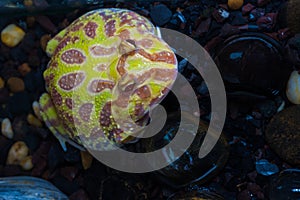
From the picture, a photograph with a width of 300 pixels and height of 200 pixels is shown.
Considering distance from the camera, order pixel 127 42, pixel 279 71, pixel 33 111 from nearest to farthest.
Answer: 1. pixel 127 42
2. pixel 279 71
3. pixel 33 111

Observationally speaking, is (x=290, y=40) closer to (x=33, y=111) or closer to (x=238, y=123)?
(x=238, y=123)

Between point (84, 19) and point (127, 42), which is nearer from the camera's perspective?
point (127, 42)

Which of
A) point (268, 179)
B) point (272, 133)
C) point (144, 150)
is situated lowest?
point (268, 179)

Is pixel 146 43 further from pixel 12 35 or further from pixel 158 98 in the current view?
pixel 12 35

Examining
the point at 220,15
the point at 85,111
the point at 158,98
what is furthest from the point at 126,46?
the point at 220,15

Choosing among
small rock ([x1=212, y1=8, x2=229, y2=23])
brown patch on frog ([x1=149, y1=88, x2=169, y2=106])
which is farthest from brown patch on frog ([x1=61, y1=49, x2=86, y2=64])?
small rock ([x1=212, y1=8, x2=229, y2=23])

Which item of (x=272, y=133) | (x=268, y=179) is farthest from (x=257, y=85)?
(x=268, y=179)

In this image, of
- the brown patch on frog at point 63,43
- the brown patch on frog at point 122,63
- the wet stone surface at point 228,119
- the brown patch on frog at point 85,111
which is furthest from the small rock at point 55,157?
the brown patch on frog at point 122,63
